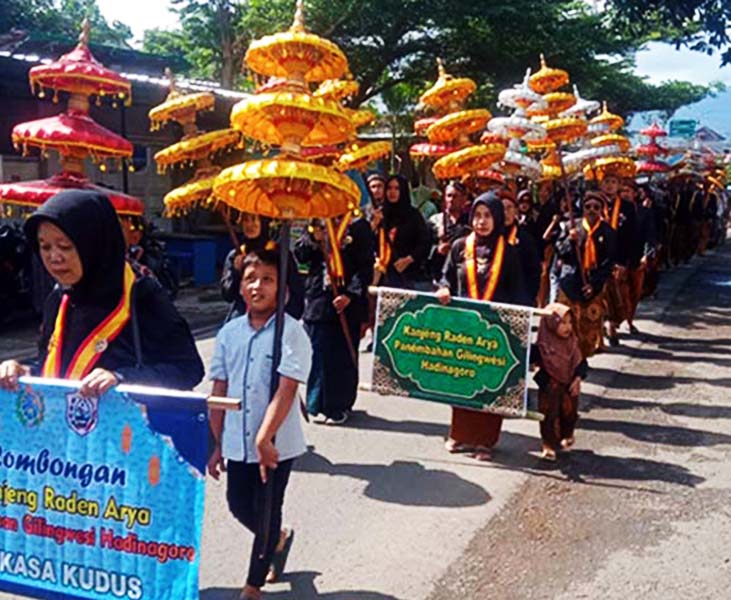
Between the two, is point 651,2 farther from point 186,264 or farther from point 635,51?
point 635,51

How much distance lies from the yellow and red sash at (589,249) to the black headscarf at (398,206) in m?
1.62

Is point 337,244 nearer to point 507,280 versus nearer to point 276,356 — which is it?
point 507,280

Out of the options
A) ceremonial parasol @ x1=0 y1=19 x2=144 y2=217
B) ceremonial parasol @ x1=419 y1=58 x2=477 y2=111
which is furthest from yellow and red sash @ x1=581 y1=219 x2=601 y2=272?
ceremonial parasol @ x1=0 y1=19 x2=144 y2=217

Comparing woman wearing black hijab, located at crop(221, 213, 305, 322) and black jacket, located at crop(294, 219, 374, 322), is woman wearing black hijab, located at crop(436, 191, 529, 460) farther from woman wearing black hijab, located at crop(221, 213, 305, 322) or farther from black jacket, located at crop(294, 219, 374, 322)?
woman wearing black hijab, located at crop(221, 213, 305, 322)

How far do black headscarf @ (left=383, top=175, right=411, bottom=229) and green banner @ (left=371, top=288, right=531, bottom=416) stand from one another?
2.00 meters

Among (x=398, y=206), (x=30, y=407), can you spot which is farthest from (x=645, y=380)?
(x=30, y=407)

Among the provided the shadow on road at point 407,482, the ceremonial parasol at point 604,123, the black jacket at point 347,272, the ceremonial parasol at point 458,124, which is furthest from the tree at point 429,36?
the shadow on road at point 407,482

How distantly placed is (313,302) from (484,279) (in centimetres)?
139

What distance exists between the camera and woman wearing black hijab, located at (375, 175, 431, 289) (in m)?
7.96

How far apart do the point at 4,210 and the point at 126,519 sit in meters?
4.52

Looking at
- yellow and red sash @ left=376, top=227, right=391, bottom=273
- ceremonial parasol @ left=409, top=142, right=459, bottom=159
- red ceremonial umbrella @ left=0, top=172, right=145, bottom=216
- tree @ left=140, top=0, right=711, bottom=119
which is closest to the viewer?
red ceremonial umbrella @ left=0, top=172, right=145, bottom=216

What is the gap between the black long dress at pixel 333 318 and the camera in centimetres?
670

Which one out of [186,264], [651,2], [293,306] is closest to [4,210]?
[293,306]

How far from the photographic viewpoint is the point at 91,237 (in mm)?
2924
